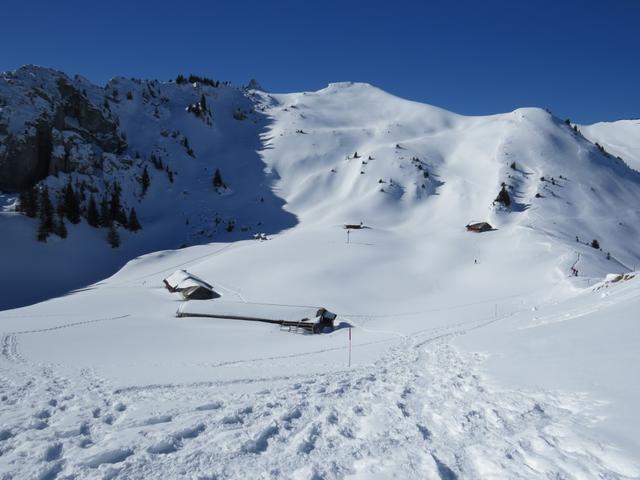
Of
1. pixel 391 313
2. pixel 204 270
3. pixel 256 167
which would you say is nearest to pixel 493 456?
pixel 391 313

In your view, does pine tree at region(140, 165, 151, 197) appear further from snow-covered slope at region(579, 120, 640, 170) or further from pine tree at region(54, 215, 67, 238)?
snow-covered slope at region(579, 120, 640, 170)

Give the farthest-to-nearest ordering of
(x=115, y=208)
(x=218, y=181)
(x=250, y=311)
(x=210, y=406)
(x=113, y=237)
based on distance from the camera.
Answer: (x=218, y=181), (x=115, y=208), (x=113, y=237), (x=250, y=311), (x=210, y=406)

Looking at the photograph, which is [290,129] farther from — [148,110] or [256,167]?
[148,110]

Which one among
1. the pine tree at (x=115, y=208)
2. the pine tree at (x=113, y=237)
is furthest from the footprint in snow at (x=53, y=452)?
the pine tree at (x=115, y=208)

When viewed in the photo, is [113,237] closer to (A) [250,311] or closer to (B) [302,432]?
(A) [250,311]

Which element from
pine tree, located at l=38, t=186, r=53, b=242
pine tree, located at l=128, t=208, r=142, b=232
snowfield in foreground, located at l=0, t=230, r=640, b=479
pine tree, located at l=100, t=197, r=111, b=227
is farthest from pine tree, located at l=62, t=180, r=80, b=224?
snowfield in foreground, located at l=0, t=230, r=640, b=479

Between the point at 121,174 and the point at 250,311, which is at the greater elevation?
the point at 121,174

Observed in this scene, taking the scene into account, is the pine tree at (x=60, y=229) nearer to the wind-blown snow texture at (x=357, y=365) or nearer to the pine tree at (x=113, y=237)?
the wind-blown snow texture at (x=357, y=365)

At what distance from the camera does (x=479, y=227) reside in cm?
6406

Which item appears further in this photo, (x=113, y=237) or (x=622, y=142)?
(x=622, y=142)

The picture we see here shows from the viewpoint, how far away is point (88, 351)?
64.1ft

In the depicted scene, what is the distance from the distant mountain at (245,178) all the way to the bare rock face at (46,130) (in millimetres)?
288

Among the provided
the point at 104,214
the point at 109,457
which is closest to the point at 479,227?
the point at 109,457

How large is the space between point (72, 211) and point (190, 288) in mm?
44785
